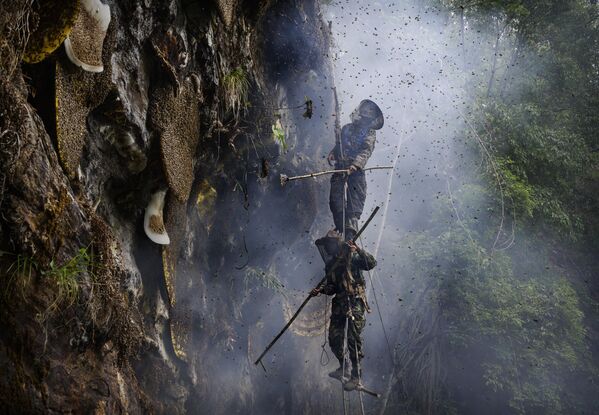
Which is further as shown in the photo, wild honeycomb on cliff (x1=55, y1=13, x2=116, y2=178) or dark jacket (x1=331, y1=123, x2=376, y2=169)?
dark jacket (x1=331, y1=123, x2=376, y2=169)

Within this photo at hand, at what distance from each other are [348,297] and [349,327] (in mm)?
476

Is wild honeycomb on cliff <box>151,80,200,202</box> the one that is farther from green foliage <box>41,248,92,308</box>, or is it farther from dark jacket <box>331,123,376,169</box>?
dark jacket <box>331,123,376,169</box>

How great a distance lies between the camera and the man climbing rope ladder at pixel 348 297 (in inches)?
286

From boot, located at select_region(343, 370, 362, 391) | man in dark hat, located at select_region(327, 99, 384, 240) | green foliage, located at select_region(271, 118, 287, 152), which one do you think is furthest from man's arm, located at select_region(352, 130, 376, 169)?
boot, located at select_region(343, 370, 362, 391)

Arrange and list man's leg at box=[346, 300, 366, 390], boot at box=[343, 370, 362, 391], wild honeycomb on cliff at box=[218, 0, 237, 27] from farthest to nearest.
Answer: man's leg at box=[346, 300, 366, 390], boot at box=[343, 370, 362, 391], wild honeycomb on cliff at box=[218, 0, 237, 27]

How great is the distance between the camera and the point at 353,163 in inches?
339

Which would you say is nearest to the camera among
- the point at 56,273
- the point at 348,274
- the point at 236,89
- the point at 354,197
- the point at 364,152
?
the point at 56,273

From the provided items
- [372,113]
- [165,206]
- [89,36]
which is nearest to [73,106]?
[89,36]

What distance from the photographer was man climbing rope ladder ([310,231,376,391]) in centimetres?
727

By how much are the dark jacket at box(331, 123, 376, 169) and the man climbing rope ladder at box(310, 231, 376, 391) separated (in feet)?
6.49

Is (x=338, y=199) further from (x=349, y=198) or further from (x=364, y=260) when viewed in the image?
(x=364, y=260)

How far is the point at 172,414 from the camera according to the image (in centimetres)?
678

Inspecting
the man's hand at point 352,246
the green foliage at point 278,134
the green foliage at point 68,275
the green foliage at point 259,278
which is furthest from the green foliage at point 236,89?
the green foliage at point 68,275

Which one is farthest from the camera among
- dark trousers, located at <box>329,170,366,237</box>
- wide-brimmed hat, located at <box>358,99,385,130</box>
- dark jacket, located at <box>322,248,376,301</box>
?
wide-brimmed hat, located at <box>358,99,385,130</box>
